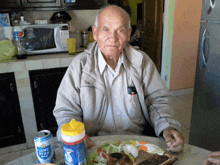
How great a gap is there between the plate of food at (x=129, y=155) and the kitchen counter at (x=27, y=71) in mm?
1406

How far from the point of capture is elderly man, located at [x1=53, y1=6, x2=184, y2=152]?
3.62 feet

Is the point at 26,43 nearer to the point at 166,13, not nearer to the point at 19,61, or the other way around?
the point at 19,61

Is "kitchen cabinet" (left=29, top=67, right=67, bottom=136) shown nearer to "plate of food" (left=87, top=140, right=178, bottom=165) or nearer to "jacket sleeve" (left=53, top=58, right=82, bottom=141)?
"jacket sleeve" (left=53, top=58, right=82, bottom=141)

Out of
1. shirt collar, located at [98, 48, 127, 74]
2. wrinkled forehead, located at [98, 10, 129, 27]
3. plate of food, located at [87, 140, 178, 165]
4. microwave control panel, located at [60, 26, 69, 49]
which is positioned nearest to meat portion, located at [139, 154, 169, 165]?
plate of food, located at [87, 140, 178, 165]

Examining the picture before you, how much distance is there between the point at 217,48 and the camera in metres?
1.51

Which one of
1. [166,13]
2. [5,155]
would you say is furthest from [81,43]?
[5,155]

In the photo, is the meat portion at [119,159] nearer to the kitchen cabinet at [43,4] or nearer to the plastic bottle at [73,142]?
the plastic bottle at [73,142]

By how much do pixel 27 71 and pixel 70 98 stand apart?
109cm

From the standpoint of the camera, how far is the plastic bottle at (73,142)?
0.61 meters

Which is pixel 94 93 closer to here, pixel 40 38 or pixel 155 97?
pixel 155 97

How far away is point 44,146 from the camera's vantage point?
708 millimetres

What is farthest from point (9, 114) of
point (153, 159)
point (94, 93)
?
point (153, 159)

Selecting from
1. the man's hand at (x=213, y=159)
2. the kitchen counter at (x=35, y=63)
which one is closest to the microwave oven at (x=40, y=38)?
the kitchen counter at (x=35, y=63)

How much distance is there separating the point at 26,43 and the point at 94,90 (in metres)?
1.41
